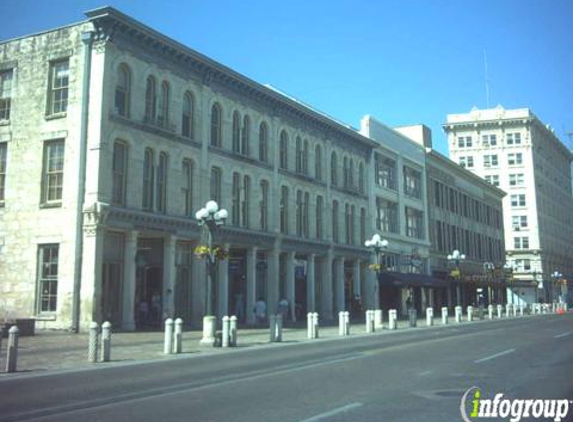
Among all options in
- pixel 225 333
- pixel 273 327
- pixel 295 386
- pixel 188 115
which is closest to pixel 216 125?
pixel 188 115

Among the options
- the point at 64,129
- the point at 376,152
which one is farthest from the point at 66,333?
the point at 376,152

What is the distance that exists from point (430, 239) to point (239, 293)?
2985cm

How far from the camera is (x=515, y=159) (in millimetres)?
100125

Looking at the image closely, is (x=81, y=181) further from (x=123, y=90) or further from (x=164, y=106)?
(x=164, y=106)

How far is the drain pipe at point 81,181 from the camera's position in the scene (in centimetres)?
2594

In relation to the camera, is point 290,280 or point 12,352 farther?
point 290,280

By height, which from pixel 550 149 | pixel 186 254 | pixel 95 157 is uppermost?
pixel 550 149

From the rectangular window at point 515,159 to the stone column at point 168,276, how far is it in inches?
3218

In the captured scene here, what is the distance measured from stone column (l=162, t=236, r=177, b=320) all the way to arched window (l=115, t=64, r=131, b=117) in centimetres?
627

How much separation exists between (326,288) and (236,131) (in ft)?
45.6

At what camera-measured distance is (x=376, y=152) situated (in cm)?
5162

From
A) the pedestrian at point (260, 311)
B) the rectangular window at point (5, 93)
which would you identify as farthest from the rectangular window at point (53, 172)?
the pedestrian at point (260, 311)

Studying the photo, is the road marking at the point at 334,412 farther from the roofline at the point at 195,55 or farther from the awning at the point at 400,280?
the awning at the point at 400,280

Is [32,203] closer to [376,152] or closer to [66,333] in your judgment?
[66,333]
